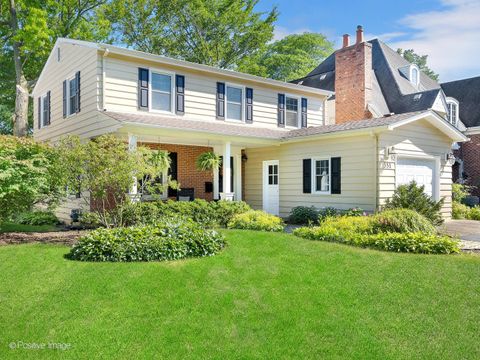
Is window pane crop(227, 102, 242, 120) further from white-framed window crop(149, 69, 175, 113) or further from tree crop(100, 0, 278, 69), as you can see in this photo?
tree crop(100, 0, 278, 69)

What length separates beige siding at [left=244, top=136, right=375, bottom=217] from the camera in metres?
12.5

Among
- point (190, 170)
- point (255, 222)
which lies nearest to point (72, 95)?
point (190, 170)

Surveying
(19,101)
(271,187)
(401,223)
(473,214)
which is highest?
(19,101)

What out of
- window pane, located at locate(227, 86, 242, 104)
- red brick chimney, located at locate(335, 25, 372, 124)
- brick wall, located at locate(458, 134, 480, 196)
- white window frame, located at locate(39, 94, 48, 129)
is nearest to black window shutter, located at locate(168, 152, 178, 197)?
window pane, located at locate(227, 86, 242, 104)

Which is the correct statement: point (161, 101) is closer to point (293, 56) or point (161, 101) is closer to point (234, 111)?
point (234, 111)

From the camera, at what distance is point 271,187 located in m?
16.2

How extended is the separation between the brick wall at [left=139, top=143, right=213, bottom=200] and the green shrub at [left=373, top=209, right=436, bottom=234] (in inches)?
319

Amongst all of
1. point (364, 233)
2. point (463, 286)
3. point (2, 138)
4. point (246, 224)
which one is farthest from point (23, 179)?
point (463, 286)

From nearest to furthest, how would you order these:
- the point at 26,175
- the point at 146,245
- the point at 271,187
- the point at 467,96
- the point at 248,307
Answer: the point at 248,307 < the point at 146,245 < the point at 26,175 < the point at 271,187 < the point at 467,96

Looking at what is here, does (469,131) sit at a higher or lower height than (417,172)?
higher

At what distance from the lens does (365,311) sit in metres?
5.27

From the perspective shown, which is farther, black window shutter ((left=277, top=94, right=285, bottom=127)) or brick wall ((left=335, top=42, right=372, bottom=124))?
brick wall ((left=335, top=42, right=372, bottom=124))

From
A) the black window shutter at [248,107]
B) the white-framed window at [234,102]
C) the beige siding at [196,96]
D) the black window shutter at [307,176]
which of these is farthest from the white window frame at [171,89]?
the black window shutter at [307,176]

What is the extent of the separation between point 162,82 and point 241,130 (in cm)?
330
